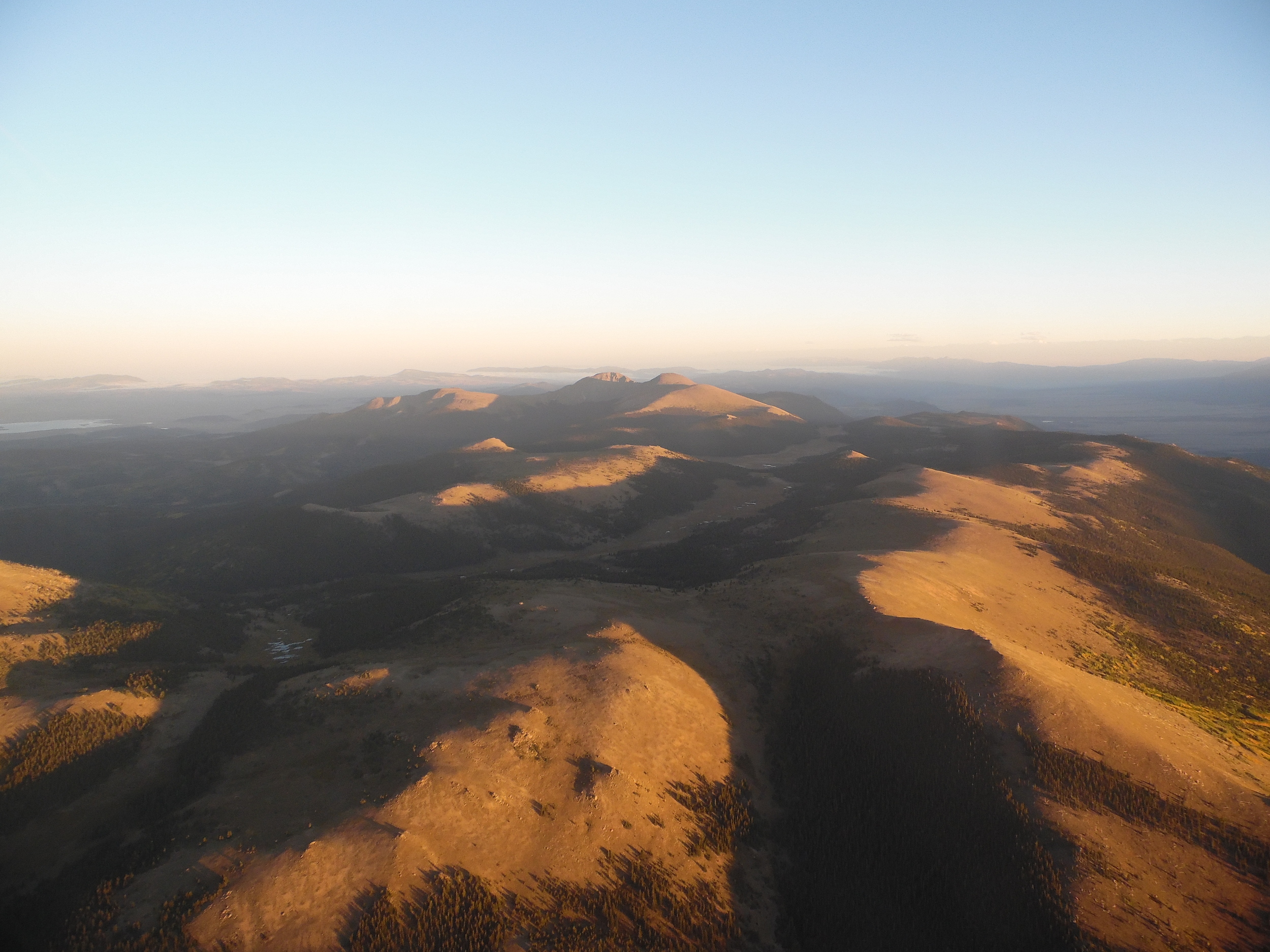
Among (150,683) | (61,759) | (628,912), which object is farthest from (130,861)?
(628,912)

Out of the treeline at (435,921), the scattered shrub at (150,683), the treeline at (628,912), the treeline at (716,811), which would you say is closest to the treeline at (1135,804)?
the treeline at (716,811)

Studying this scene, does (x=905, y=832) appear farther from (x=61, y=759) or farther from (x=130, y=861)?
(x=61, y=759)

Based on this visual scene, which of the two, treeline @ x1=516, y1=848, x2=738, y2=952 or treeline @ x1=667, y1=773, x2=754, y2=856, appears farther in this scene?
treeline @ x1=667, y1=773, x2=754, y2=856

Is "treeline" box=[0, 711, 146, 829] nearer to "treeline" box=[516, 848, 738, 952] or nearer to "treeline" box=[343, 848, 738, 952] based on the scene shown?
"treeline" box=[343, 848, 738, 952]

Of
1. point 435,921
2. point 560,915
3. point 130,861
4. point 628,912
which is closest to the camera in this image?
point 435,921

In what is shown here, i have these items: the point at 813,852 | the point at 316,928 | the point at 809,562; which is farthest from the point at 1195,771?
the point at 316,928

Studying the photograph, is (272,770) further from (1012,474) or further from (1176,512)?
(1176,512)

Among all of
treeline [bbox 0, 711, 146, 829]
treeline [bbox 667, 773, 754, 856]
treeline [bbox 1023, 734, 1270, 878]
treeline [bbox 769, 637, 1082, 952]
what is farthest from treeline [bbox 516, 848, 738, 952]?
treeline [bbox 0, 711, 146, 829]
